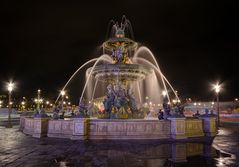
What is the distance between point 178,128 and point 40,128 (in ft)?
29.9

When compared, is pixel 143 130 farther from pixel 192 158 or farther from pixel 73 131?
pixel 192 158

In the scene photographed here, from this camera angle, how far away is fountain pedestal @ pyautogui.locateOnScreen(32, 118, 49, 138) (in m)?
17.6

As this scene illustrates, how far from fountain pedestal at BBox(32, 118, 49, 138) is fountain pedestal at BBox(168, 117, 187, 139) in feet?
28.1

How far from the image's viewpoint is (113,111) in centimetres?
2067

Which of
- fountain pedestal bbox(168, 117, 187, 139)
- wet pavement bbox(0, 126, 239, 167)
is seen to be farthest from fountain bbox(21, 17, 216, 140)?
wet pavement bbox(0, 126, 239, 167)

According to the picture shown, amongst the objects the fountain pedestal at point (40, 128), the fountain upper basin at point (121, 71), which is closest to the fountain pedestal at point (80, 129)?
the fountain pedestal at point (40, 128)

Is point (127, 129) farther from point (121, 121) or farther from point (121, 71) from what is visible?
point (121, 71)

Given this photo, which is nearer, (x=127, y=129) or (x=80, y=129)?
(x=80, y=129)

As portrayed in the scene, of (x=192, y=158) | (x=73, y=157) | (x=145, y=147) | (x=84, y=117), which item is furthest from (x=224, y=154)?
(x=84, y=117)

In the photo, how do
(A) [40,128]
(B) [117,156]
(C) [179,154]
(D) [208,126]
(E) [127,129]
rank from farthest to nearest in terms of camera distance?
(D) [208,126]
(A) [40,128]
(E) [127,129]
(C) [179,154]
(B) [117,156]

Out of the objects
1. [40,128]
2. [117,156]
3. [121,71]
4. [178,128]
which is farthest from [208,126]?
[40,128]

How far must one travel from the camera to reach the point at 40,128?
57.8 feet

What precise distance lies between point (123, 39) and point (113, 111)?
640 centimetres

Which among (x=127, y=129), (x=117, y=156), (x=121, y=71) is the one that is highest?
(x=121, y=71)
